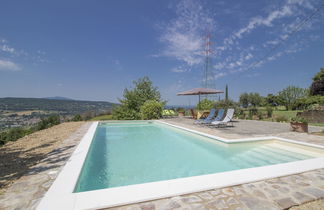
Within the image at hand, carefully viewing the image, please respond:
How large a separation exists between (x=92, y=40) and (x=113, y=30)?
279cm

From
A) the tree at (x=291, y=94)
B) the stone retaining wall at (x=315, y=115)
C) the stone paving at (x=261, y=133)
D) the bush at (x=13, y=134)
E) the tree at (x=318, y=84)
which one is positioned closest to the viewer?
the stone paving at (x=261, y=133)

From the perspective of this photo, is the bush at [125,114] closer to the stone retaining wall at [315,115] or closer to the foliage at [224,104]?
the foliage at [224,104]

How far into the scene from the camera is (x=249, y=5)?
12445mm

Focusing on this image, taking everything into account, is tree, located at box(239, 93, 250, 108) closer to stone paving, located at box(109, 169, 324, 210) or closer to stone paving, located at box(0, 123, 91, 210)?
stone paving, located at box(109, 169, 324, 210)

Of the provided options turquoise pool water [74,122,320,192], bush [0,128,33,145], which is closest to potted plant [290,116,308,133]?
turquoise pool water [74,122,320,192]

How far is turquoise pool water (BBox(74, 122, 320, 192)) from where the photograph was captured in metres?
3.16

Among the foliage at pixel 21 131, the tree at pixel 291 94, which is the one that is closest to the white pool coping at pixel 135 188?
the foliage at pixel 21 131

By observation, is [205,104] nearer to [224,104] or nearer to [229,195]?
[224,104]

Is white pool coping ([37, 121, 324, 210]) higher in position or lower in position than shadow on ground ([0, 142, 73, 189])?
higher

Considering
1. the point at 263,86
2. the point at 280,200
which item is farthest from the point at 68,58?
the point at 263,86

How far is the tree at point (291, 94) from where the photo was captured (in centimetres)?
4116

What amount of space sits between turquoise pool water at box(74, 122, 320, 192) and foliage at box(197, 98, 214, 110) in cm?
923

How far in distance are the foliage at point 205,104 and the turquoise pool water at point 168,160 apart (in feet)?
30.3

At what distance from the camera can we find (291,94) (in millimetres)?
42781
